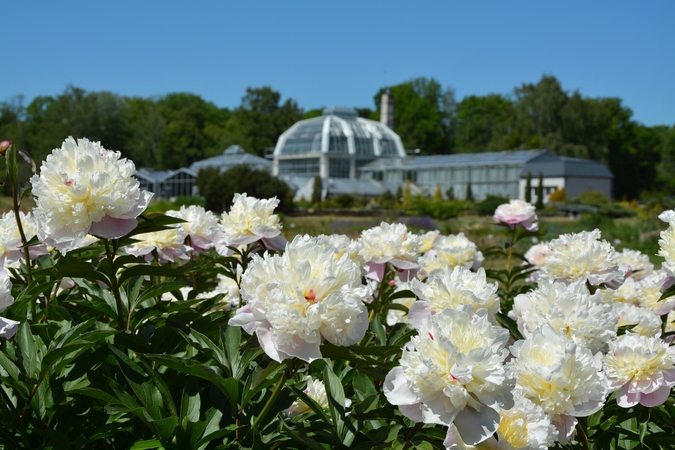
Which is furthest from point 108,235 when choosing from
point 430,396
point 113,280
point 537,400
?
point 537,400

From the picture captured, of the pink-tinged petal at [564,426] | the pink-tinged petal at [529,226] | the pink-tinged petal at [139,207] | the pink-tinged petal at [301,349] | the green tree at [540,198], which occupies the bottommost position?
the green tree at [540,198]

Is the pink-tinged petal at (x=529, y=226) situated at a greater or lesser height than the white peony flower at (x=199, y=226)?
lesser

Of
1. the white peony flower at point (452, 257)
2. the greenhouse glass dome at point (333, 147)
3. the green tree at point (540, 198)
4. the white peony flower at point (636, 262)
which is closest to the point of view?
the white peony flower at point (452, 257)

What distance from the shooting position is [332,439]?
3.84 feet

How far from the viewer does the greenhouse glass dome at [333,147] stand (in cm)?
4378

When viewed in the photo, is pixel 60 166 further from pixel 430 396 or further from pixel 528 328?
pixel 528 328

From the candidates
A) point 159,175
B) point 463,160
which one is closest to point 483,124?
point 463,160

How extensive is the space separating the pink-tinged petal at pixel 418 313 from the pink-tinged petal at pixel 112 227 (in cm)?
60

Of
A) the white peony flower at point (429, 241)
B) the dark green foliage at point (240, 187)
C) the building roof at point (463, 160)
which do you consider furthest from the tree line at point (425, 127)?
the white peony flower at point (429, 241)

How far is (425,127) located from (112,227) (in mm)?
59247

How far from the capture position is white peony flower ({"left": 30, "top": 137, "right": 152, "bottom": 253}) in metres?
1.23

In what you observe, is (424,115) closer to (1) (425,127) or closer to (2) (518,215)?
(1) (425,127)

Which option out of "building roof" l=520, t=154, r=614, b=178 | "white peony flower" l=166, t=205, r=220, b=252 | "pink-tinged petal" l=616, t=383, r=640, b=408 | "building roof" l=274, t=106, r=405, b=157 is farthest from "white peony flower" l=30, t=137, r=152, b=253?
"building roof" l=274, t=106, r=405, b=157

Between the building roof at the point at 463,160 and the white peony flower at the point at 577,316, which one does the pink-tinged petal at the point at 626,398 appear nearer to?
the white peony flower at the point at 577,316
